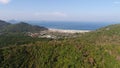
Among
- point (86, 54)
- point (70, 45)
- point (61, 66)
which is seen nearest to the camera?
point (61, 66)

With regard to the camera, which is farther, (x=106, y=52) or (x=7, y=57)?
(x=106, y=52)

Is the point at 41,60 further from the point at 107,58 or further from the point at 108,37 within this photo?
the point at 108,37

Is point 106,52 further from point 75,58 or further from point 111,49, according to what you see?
point 75,58

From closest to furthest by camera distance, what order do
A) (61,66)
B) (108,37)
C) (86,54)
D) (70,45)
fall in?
(61,66) < (86,54) < (70,45) < (108,37)

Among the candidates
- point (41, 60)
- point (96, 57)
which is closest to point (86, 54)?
point (96, 57)

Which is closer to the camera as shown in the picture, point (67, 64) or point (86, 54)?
point (67, 64)

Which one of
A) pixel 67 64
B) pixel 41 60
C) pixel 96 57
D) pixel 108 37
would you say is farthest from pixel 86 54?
pixel 108 37

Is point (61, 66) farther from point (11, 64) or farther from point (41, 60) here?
point (11, 64)

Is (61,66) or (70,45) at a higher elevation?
(70,45)

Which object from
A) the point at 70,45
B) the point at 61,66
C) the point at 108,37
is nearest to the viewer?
the point at 61,66
